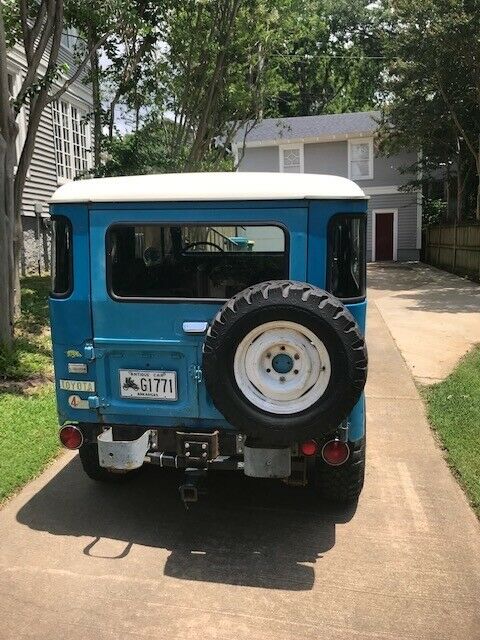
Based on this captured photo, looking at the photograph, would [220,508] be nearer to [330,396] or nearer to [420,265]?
[330,396]

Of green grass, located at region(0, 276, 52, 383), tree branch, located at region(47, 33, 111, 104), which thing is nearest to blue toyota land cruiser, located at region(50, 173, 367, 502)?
green grass, located at region(0, 276, 52, 383)

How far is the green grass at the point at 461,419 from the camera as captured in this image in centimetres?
453

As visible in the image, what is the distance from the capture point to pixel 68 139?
17.5 meters

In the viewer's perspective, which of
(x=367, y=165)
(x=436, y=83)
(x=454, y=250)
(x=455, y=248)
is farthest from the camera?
(x=367, y=165)

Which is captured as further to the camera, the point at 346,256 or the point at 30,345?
the point at 30,345

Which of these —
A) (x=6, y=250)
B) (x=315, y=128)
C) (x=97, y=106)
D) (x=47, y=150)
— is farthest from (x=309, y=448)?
(x=315, y=128)

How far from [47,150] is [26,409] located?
11.6 meters

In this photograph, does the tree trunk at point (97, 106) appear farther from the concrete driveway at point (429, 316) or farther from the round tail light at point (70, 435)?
the round tail light at point (70, 435)

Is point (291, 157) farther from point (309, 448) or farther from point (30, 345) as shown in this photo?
point (309, 448)

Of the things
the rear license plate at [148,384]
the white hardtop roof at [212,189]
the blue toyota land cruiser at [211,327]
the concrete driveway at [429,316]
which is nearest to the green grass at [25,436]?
the blue toyota land cruiser at [211,327]

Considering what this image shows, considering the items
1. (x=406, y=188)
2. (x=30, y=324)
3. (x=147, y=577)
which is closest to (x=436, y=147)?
(x=406, y=188)

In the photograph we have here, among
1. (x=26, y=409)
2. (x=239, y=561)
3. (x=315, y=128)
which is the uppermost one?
(x=315, y=128)

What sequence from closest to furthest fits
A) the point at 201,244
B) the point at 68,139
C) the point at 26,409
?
the point at 201,244
the point at 26,409
the point at 68,139

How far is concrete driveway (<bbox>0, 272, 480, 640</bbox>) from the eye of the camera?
9.43 ft
